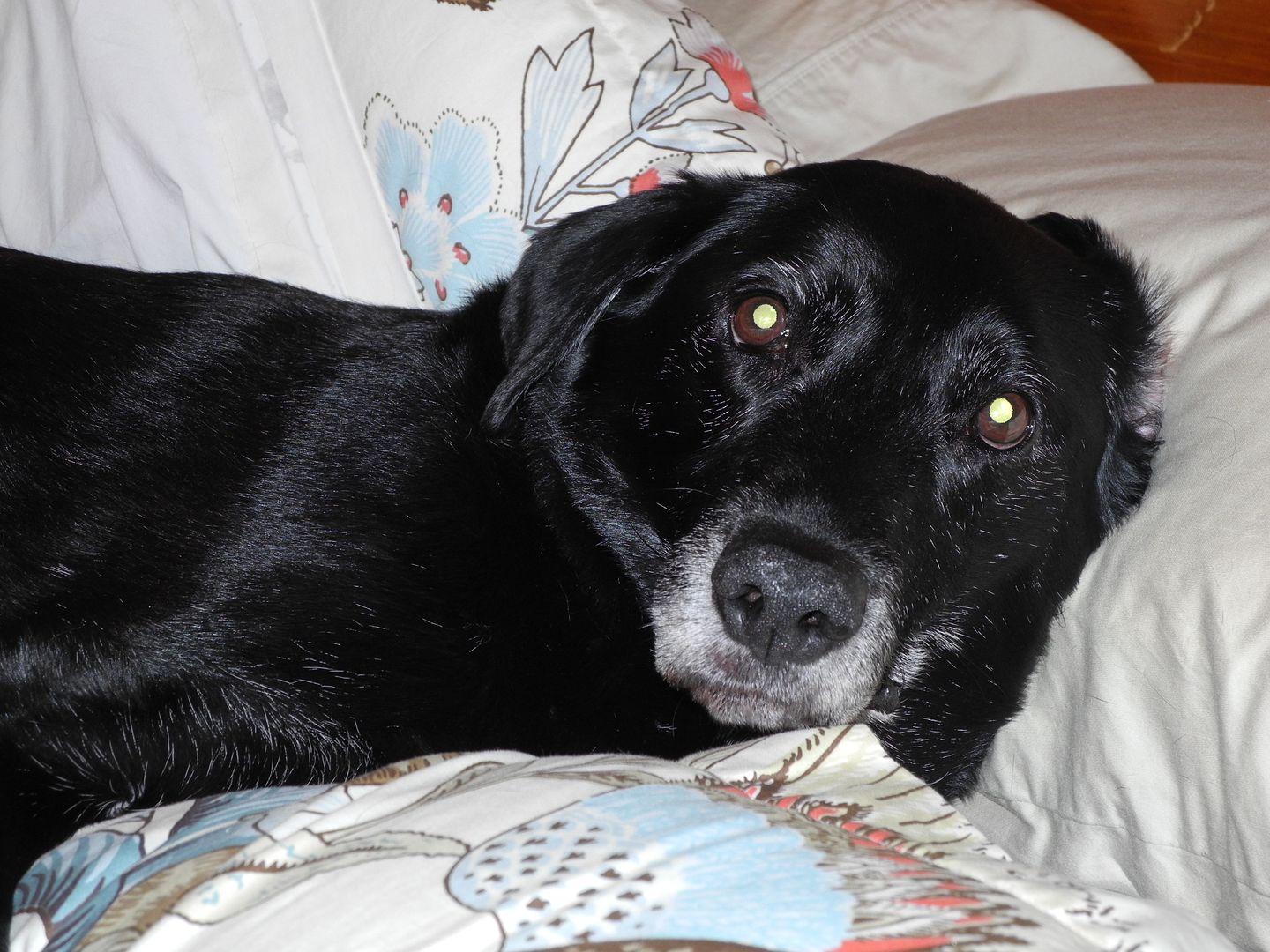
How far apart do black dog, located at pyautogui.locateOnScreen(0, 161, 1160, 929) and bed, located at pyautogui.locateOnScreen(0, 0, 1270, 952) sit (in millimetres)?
191

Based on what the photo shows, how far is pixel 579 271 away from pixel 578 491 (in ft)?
1.31

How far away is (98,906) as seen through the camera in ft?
3.90

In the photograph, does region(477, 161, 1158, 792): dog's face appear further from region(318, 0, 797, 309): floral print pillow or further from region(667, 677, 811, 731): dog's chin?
region(318, 0, 797, 309): floral print pillow

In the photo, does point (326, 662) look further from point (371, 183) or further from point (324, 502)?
point (371, 183)

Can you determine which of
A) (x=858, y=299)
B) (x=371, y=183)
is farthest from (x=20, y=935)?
(x=371, y=183)

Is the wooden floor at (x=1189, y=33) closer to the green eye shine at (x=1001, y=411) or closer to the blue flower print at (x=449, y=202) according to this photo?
the green eye shine at (x=1001, y=411)

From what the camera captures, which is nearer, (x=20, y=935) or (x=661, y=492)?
(x=20, y=935)

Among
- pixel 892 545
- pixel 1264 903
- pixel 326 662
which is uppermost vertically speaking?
pixel 892 545

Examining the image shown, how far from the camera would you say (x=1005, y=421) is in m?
1.91

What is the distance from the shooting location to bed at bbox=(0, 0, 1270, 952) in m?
1.00

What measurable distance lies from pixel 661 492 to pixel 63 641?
0.98 m

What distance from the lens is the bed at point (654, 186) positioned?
1002 millimetres

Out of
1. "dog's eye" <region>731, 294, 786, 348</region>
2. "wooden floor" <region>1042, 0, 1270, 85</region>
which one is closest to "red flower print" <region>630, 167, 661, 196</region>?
"dog's eye" <region>731, 294, 786, 348</region>

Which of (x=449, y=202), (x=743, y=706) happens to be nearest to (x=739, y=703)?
(x=743, y=706)
